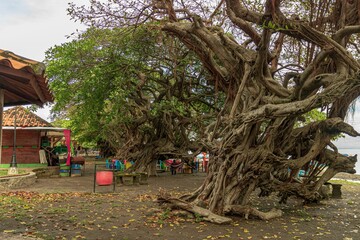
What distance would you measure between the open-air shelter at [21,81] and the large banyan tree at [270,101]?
15.0 ft

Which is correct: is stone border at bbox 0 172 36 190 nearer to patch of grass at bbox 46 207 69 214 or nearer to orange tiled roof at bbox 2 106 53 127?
patch of grass at bbox 46 207 69 214

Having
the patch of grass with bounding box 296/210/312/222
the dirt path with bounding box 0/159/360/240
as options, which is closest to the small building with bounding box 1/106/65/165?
the dirt path with bounding box 0/159/360/240

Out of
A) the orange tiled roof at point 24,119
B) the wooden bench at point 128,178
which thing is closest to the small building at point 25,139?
the orange tiled roof at point 24,119

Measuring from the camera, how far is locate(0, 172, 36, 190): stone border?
1265 centimetres

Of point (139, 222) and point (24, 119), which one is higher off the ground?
point (24, 119)

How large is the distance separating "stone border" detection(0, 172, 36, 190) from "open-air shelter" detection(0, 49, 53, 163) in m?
7.98

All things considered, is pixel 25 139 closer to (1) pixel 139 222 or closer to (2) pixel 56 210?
(2) pixel 56 210

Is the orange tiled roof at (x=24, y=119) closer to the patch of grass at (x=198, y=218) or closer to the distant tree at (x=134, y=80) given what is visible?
the distant tree at (x=134, y=80)

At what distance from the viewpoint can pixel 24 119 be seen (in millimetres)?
21359

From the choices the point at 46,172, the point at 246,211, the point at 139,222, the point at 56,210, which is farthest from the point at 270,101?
the point at 46,172

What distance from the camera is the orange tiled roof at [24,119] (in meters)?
20.6

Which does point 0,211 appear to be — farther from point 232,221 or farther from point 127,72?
point 127,72

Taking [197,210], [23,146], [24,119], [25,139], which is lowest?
[197,210]

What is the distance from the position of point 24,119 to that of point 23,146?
173 centimetres
